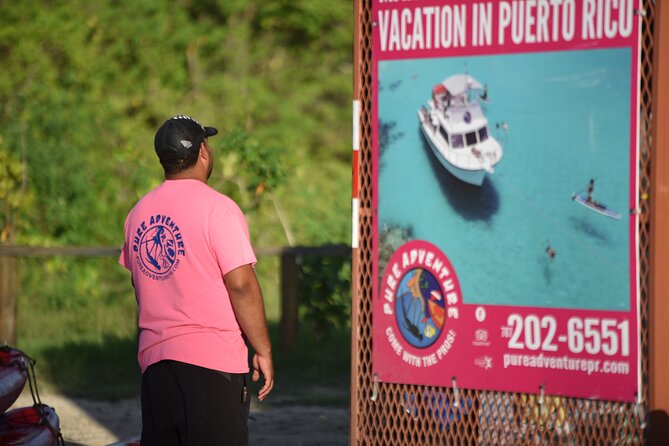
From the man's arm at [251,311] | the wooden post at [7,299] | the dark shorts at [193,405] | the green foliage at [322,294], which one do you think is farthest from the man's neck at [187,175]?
the wooden post at [7,299]

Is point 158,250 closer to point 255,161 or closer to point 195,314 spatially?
point 195,314

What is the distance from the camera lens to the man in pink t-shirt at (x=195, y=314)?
440cm

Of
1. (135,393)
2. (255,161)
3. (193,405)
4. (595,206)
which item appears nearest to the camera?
(193,405)

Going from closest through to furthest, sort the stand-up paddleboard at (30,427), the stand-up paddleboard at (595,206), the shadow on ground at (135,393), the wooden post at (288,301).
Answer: the stand-up paddleboard at (595,206) → the stand-up paddleboard at (30,427) → the shadow on ground at (135,393) → the wooden post at (288,301)

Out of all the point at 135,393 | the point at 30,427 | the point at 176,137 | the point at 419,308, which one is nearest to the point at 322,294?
the point at 135,393

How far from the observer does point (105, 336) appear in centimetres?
1113

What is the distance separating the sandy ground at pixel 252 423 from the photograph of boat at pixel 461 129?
2.76 m

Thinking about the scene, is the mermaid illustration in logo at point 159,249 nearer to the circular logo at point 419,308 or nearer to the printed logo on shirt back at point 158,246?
the printed logo on shirt back at point 158,246

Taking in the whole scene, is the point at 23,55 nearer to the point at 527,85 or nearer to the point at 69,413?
the point at 69,413

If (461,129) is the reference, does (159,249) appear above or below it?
below

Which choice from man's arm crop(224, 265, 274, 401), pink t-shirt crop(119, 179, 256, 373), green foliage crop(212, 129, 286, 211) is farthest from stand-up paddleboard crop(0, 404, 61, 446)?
green foliage crop(212, 129, 286, 211)

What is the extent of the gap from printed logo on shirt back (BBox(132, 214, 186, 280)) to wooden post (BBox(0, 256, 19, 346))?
20.7ft

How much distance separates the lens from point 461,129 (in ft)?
16.6

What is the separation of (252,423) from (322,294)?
2.74 m
